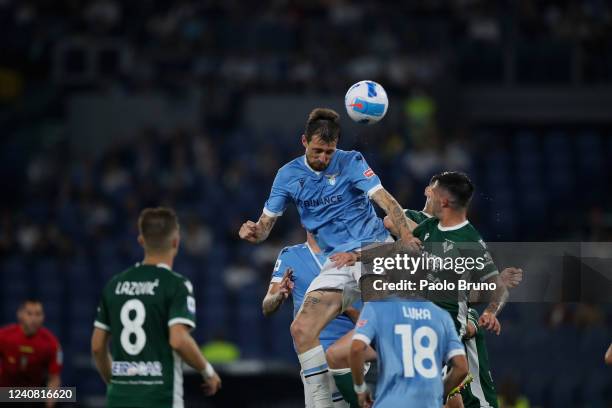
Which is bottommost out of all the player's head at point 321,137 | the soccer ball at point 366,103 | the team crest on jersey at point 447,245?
the team crest on jersey at point 447,245

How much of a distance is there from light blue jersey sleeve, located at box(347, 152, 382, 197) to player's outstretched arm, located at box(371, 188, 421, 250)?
0.26ft

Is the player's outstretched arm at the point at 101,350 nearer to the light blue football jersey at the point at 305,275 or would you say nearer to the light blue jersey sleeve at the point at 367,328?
the light blue jersey sleeve at the point at 367,328

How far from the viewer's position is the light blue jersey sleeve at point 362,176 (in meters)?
9.44

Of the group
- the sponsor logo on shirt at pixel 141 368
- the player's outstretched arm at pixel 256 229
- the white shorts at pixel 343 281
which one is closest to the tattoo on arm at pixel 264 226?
the player's outstretched arm at pixel 256 229

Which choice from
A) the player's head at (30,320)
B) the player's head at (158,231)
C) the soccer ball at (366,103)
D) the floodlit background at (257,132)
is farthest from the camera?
the floodlit background at (257,132)

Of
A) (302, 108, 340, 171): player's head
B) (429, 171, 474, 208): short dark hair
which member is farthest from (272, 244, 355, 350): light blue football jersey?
(429, 171, 474, 208): short dark hair

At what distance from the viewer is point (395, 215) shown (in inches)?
360

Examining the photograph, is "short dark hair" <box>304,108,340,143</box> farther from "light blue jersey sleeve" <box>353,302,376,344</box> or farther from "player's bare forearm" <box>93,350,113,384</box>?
"player's bare forearm" <box>93,350,113,384</box>

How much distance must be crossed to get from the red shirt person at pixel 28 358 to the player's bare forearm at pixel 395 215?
454 centimetres

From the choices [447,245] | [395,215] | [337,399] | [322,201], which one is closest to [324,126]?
[322,201]

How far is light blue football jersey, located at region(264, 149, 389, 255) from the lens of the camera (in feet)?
31.5

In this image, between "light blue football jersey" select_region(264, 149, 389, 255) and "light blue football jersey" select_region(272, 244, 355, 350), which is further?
"light blue football jersey" select_region(272, 244, 355, 350)

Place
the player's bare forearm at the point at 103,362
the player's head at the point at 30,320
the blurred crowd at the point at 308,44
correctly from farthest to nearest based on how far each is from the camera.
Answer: the blurred crowd at the point at 308,44 → the player's head at the point at 30,320 → the player's bare forearm at the point at 103,362

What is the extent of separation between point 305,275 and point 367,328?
1.98 meters
